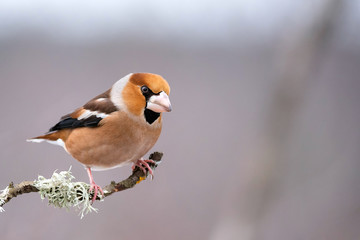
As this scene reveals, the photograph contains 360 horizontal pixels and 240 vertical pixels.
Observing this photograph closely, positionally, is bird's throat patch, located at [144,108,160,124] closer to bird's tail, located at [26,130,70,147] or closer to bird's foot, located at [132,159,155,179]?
bird's foot, located at [132,159,155,179]

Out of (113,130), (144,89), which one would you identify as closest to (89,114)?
(113,130)

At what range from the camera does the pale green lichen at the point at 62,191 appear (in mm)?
794

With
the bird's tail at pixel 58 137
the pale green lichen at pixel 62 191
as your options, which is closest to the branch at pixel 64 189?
the pale green lichen at pixel 62 191

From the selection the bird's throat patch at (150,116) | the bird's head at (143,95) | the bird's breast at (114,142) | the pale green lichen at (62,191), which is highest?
the bird's head at (143,95)

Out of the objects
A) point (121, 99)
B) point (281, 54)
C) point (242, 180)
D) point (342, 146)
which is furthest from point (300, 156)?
point (121, 99)

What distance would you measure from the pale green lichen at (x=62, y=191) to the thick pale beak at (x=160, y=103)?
212mm

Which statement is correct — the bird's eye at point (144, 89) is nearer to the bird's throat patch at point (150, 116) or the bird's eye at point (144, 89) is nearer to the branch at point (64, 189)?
the bird's throat patch at point (150, 116)

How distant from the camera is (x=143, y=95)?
2.74 feet

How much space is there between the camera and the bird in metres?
0.87

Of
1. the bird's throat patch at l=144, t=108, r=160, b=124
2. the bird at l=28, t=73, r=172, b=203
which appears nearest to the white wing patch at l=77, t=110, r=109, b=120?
the bird at l=28, t=73, r=172, b=203

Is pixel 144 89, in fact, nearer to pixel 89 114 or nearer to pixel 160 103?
pixel 160 103

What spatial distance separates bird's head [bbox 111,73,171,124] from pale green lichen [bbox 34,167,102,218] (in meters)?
0.21

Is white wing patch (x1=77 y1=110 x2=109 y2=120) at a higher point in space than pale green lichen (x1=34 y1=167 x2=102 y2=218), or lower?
higher

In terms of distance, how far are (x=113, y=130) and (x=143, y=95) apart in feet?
0.41
